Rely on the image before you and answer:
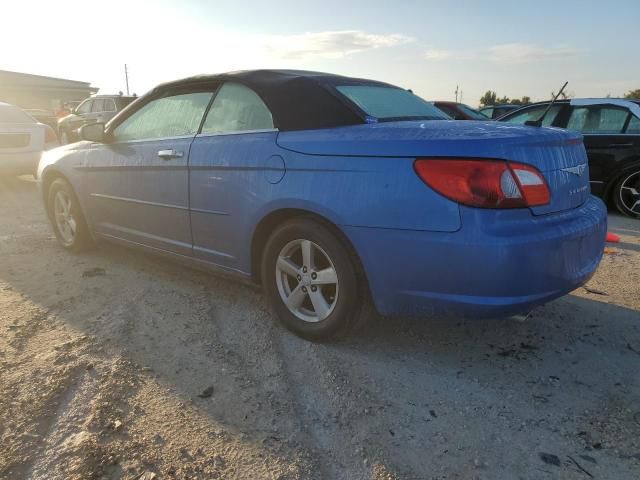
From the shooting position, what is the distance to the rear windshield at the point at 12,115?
29.7 ft

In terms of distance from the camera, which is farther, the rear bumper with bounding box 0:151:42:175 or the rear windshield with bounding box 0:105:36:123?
the rear windshield with bounding box 0:105:36:123

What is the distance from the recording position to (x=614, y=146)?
6.55 metres

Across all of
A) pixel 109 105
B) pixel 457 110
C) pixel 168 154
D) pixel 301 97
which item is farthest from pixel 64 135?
pixel 301 97

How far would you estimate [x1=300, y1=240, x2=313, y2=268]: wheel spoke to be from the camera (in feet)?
9.50

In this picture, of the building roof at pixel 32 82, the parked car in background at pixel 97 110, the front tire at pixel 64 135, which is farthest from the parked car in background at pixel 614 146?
the building roof at pixel 32 82

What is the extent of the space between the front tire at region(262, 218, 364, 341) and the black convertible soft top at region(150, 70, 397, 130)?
1.89ft

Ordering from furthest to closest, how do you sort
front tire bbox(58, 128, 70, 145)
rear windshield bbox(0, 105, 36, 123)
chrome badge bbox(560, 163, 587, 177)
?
front tire bbox(58, 128, 70, 145) < rear windshield bbox(0, 105, 36, 123) < chrome badge bbox(560, 163, 587, 177)

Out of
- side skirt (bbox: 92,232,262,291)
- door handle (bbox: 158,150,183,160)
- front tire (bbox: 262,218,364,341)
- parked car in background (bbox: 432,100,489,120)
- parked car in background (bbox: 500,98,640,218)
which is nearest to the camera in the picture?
front tire (bbox: 262,218,364,341)

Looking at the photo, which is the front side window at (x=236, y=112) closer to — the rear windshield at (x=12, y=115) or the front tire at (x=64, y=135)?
the rear windshield at (x=12, y=115)

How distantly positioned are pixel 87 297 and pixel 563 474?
3.18 metres

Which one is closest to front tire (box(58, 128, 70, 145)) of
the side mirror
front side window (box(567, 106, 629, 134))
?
the side mirror

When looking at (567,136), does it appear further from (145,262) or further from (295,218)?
(145,262)

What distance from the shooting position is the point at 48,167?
16.2ft

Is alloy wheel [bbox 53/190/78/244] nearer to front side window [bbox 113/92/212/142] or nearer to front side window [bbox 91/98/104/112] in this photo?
front side window [bbox 113/92/212/142]
